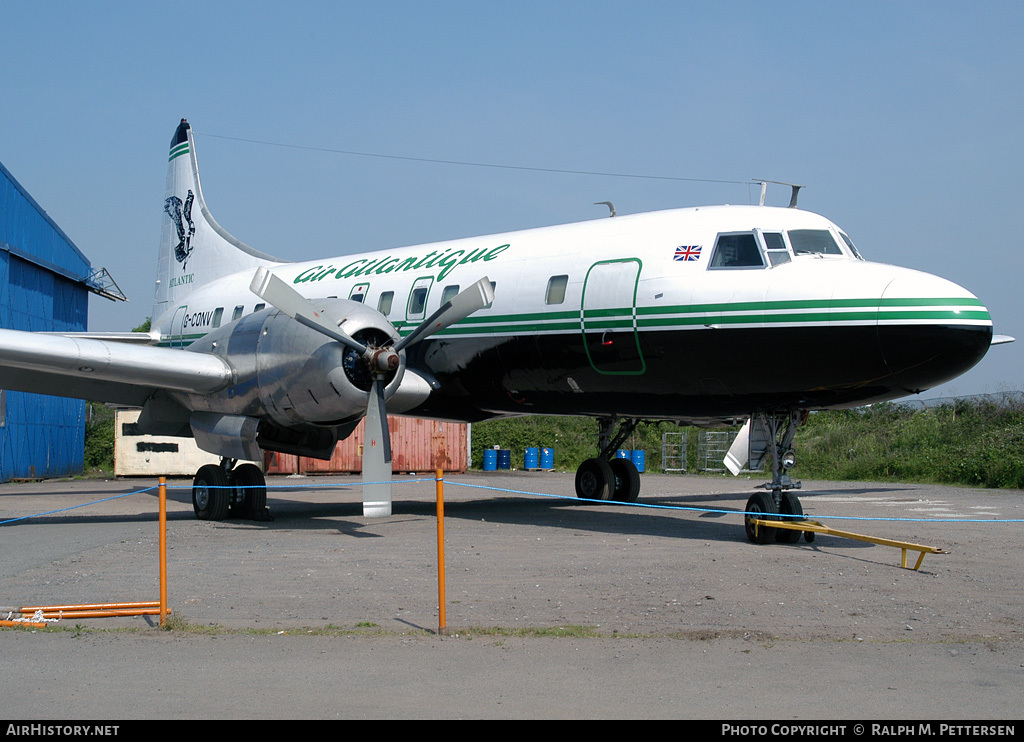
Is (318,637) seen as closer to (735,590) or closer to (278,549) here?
(735,590)

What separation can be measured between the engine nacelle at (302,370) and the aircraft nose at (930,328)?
642 centimetres

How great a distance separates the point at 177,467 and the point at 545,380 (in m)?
20.2

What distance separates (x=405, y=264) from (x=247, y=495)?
4.75 meters

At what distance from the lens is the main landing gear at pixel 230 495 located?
50.6ft

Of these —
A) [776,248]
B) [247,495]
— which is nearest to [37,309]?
[247,495]

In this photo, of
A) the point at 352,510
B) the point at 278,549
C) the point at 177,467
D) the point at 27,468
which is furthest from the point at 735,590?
the point at 27,468

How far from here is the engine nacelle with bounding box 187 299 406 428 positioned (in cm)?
1340

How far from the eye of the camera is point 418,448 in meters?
34.1

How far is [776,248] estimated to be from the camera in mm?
12219

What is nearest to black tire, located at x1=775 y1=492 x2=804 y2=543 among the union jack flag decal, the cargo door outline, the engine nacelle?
the cargo door outline

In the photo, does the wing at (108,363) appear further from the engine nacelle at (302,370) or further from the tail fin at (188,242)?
the tail fin at (188,242)

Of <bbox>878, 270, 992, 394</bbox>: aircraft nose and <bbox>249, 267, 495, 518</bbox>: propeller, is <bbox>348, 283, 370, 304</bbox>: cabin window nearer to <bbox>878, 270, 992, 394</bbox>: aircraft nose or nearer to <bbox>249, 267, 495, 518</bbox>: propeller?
<bbox>249, 267, 495, 518</bbox>: propeller


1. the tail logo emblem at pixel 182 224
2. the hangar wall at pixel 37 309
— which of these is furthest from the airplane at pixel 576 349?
the hangar wall at pixel 37 309

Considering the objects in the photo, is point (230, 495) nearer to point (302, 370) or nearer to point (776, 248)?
point (302, 370)
